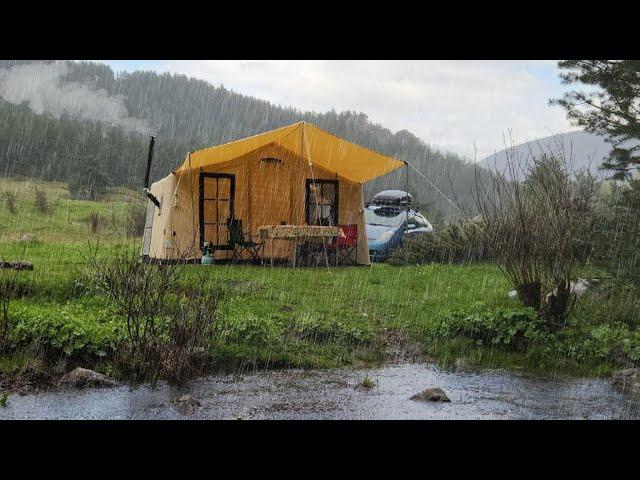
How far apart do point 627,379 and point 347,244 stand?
9.41 meters

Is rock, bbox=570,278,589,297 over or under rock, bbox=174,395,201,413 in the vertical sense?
over

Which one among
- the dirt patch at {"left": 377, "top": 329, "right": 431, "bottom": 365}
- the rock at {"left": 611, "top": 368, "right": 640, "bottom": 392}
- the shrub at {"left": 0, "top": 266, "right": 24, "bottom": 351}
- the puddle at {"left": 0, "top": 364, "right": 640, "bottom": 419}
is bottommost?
the puddle at {"left": 0, "top": 364, "right": 640, "bottom": 419}

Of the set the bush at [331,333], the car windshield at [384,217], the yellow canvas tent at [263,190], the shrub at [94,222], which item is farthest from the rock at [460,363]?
the shrub at [94,222]

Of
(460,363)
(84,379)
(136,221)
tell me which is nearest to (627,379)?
(460,363)

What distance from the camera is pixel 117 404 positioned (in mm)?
5391

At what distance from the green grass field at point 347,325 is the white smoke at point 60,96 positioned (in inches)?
2036

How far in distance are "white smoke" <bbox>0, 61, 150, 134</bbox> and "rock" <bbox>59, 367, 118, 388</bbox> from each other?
5551 centimetres

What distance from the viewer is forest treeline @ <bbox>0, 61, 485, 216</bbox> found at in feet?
135

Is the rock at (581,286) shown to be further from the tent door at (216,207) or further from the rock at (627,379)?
the tent door at (216,207)

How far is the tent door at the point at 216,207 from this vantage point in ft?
48.9

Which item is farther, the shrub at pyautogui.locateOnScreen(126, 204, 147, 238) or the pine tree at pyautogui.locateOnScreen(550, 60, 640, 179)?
the shrub at pyautogui.locateOnScreen(126, 204, 147, 238)

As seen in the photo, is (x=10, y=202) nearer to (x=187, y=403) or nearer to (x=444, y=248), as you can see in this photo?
(x=444, y=248)

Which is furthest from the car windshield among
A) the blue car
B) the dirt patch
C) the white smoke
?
the white smoke

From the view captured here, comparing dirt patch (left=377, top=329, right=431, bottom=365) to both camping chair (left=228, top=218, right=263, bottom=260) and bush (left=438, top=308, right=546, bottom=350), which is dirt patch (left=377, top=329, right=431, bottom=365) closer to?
bush (left=438, top=308, right=546, bottom=350)
